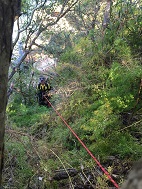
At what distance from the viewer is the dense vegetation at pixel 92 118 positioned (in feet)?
Answer: 10.3

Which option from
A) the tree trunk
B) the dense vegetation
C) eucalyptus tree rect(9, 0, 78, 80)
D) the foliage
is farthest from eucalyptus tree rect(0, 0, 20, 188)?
eucalyptus tree rect(9, 0, 78, 80)

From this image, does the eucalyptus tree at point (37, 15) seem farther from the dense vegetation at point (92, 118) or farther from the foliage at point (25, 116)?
the dense vegetation at point (92, 118)

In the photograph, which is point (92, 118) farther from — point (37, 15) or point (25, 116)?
point (37, 15)

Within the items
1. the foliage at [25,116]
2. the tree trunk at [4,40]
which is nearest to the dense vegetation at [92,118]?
the foliage at [25,116]

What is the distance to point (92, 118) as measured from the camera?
13.7 feet

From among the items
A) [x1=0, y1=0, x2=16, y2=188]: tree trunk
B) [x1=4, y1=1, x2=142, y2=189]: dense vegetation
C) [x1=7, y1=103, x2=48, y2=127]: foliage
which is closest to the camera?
[x1=0, y1=0, x2=16, y2=188]: tree trunk

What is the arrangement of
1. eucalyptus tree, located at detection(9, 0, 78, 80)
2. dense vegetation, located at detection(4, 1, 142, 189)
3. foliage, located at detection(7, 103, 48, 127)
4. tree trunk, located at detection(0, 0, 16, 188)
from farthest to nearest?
1. eucalyptus tree, located at detection(9, 0, 78, 80)
2. foliage, located at detection(7, 103, 48, 127)
3. dense vegetation, located at detection(4, 1, 142, 189)
4. tree trunk, located at detection(0, 0, 16, 188)

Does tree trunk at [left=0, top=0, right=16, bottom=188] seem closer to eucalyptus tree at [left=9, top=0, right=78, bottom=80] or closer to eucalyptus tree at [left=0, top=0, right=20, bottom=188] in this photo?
eucalyptus tree at [left=0, top=0, right=20, bottom=188]

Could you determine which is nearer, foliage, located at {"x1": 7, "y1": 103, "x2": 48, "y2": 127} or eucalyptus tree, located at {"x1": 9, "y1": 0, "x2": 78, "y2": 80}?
foliage, located at {"x1": 7, "y1": 103, "x2": 48, "y2": 127}

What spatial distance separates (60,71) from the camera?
22.1 ft

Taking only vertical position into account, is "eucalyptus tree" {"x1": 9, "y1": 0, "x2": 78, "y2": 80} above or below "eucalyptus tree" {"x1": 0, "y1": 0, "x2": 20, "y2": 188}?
above

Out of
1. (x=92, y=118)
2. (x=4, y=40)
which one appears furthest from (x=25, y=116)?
(x=4, y=40)

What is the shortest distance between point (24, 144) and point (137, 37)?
3666 millimetres

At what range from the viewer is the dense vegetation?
315 cm
